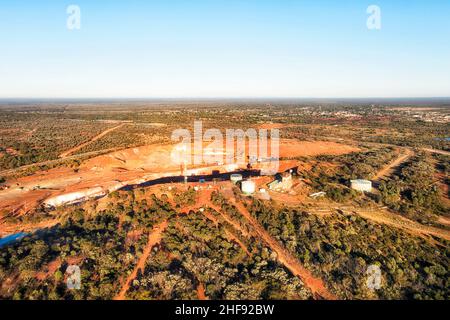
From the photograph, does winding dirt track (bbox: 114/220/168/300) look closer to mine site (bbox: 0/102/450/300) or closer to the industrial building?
mine site (bbox: 0/102/450/300)

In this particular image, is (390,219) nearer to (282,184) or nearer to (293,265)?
(282,184)

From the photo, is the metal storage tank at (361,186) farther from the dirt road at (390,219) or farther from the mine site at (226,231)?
the dirt road at (390,219)

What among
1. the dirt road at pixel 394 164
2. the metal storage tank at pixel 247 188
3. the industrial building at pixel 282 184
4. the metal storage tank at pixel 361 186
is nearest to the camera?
the metal storage tank at pixel 247 188

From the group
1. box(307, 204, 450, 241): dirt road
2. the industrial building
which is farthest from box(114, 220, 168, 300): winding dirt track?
box(307, 204, 450, 241): dirt road

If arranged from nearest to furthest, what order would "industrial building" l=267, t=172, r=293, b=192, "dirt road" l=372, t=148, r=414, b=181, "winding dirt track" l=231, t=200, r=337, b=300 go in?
"winding dirt track" l=231, t=200, r=337, b=300, "industrial building" l=267, t=172, r=293, b=192, "dirt road" l=372, t=148, r=414, b=181

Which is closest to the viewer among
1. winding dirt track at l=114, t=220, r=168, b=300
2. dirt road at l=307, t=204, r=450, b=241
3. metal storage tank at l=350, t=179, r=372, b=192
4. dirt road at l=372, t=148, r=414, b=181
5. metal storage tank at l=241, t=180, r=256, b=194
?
winding dirt track at l=114, t=220, r=168, b=300

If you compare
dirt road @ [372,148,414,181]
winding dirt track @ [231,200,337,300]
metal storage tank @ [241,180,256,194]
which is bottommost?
winding dirt track @ [231,200,337,300]

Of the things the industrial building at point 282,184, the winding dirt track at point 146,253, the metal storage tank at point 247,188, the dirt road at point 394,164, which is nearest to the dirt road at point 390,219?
the industrial building at point 282,184

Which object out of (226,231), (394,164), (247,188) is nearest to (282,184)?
(247,188)
